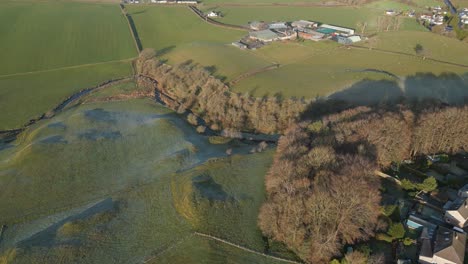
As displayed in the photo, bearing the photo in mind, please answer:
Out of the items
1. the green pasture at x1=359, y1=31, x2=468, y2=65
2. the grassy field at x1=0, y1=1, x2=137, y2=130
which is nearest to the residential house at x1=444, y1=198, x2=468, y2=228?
the green pasture at x1=359, y1=31, x2=468, y2=65

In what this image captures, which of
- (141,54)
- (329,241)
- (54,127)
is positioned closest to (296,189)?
(329,241)

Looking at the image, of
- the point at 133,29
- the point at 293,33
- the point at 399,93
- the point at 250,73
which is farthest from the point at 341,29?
the point at 133,29

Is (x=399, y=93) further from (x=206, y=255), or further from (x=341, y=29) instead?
(x=206, y=255)

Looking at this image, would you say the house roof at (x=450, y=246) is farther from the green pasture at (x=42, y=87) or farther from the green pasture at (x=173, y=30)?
the green pasture at (x=173, y=30)

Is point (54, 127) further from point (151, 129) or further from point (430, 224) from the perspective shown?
point (430, 224)

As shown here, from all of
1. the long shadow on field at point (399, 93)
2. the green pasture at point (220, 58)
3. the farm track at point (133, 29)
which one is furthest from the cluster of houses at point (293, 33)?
the farm track at point (133, 29)

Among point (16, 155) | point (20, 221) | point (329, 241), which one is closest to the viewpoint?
point (329, 241)
